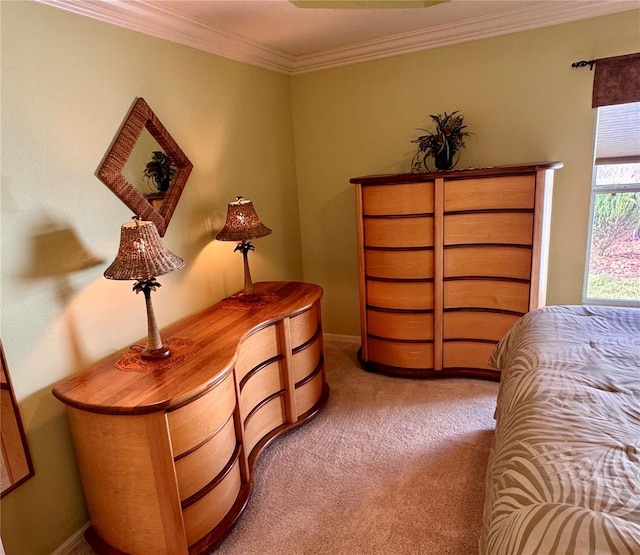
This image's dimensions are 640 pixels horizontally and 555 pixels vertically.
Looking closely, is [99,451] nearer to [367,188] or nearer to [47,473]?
[47,473]

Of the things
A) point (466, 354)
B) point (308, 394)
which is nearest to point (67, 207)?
point (308, 394)

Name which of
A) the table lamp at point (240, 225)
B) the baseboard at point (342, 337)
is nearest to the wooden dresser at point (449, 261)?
the baseboard at point (342, 337)

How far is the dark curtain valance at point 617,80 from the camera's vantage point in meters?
2.53

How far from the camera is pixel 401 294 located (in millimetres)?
2971

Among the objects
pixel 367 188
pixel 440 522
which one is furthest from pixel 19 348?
pixel 367 188

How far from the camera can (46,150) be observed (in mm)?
1703

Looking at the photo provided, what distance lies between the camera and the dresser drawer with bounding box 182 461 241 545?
65.7 inches

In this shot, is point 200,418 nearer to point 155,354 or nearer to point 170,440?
point 170,440

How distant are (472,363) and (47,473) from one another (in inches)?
98.4

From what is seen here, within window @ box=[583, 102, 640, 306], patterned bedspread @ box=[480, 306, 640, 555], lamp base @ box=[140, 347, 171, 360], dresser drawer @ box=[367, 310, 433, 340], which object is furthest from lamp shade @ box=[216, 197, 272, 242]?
window @ box=[583, 102, 640, 306]

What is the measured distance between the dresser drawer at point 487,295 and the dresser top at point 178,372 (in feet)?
3.50

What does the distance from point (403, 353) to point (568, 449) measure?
196 centimetres

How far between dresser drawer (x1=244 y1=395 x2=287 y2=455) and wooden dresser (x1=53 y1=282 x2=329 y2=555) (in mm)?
19

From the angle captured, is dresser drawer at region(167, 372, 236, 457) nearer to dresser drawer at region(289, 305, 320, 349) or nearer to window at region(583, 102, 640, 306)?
dresser drawer at region(289, 305, 320, 349)
